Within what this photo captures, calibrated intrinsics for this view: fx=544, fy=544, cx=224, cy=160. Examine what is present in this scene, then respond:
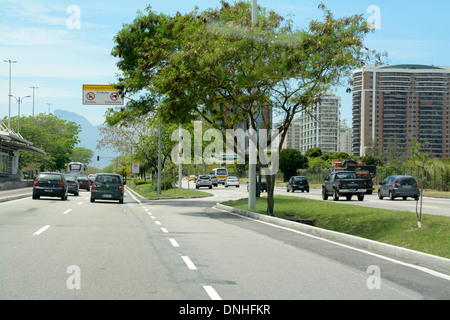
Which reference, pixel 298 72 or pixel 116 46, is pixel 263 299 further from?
pixel 116 46

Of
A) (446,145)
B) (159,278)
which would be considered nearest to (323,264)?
(159,278)

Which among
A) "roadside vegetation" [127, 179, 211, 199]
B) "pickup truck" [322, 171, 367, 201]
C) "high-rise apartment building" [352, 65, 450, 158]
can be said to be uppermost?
"high-rise apartment building" [352, 65, 450, 158]

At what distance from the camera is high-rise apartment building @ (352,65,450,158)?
152m

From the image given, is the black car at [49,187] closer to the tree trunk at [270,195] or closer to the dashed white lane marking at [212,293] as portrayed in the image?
the tree trunk at [270,195]

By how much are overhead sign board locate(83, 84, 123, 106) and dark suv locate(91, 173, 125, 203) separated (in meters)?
7.69

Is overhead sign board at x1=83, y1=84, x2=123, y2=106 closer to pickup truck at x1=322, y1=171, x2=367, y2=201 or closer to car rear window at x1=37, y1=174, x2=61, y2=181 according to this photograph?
car rear window at x1=37, y1=174, x2=61, y2=181

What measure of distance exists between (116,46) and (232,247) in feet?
74.3

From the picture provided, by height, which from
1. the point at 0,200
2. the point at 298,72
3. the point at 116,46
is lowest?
the point at 0,200

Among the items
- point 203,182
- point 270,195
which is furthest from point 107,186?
point 203,182

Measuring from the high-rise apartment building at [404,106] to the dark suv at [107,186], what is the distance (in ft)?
414

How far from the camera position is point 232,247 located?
12.1 meters

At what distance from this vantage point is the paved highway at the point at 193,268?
709 cm

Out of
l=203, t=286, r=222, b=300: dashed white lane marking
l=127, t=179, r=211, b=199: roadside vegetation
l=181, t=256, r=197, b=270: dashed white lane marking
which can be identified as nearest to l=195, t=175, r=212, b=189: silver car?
l=127, t=179, r=211, b=199: roadside vegetation

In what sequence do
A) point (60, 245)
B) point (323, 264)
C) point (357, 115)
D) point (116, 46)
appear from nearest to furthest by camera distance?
point (323, 264), point (60, 245), point (116, 46), point (357, 115)
